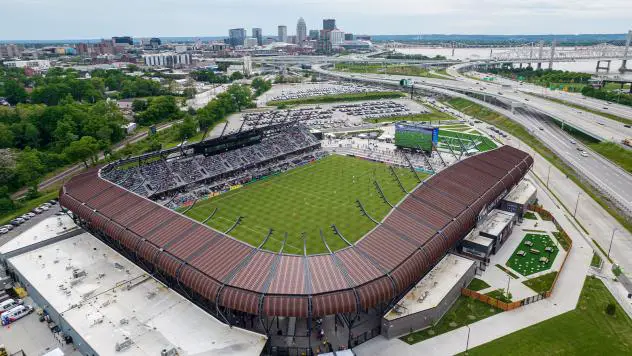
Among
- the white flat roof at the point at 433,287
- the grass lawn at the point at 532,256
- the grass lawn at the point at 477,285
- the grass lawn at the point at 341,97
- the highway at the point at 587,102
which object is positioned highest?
the highway at the point at 587,102

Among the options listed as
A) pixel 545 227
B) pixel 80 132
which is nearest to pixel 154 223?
pixel 545 227

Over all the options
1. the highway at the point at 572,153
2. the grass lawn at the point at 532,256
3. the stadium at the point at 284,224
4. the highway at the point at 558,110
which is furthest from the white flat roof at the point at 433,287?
the highway at the point at 558,110

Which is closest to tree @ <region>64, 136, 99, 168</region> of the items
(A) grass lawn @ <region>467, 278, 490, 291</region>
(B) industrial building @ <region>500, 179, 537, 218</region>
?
(A) grass lawn @ <region>467, 278, 490, 291</region>

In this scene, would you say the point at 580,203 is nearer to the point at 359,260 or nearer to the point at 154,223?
the point at 359,260

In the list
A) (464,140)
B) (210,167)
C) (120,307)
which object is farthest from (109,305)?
(464,140)

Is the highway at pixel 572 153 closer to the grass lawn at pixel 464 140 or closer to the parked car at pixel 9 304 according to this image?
the grass lawn at pixel 464 140

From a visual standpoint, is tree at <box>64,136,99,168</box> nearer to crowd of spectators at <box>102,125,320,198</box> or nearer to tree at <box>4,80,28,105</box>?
crowd of spectators at <box>102,125,320,198</box>

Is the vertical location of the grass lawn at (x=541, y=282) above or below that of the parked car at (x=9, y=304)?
above
